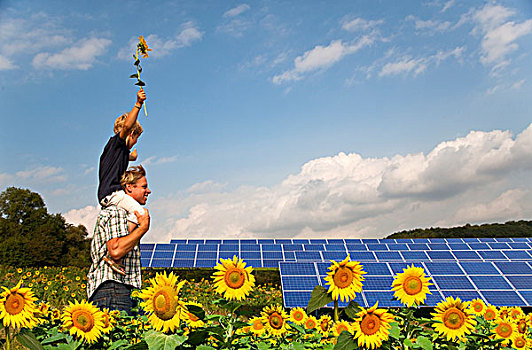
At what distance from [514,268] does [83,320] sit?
12.4 metres

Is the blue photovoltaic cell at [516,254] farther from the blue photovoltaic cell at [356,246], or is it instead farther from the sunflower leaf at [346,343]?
the sunflower leaf at [346,343]

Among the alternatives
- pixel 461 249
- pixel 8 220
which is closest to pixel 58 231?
pixel 8 220

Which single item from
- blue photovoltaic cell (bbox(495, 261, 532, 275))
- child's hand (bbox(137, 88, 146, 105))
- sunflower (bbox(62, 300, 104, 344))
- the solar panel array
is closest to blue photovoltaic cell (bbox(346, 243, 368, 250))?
the solar panel array

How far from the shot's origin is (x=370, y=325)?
92.4 inches

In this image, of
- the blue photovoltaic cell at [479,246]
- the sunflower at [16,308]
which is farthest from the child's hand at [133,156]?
the blue photovoltaic cell at [479,246]

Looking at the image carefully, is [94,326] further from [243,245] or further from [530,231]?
[530,231]

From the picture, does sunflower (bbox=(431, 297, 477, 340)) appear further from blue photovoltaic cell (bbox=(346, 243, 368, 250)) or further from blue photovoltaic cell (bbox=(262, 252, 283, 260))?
blue photovoltaic cell (bbox=(346, 243, 368, 250))

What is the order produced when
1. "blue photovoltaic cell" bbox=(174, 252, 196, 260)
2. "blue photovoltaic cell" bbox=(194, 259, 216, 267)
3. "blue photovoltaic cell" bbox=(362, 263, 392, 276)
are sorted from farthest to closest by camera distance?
"blue photovoltaic cell" bbox=(174, 252, 196, 260)
"blue photovoltaic cell" bbox=(194, 259, 216, 267)
"blue photovoltaic cell" bbox=(362, 263, 392, 276)

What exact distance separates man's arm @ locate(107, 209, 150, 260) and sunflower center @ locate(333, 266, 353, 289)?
3874 mm

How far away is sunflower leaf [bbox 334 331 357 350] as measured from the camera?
2301 mm

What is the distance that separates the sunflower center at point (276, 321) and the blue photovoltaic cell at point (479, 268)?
9527 millimetres

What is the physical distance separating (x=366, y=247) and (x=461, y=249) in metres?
3.53

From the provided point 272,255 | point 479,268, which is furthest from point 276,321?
point 272,255

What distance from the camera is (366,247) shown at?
17438mm
